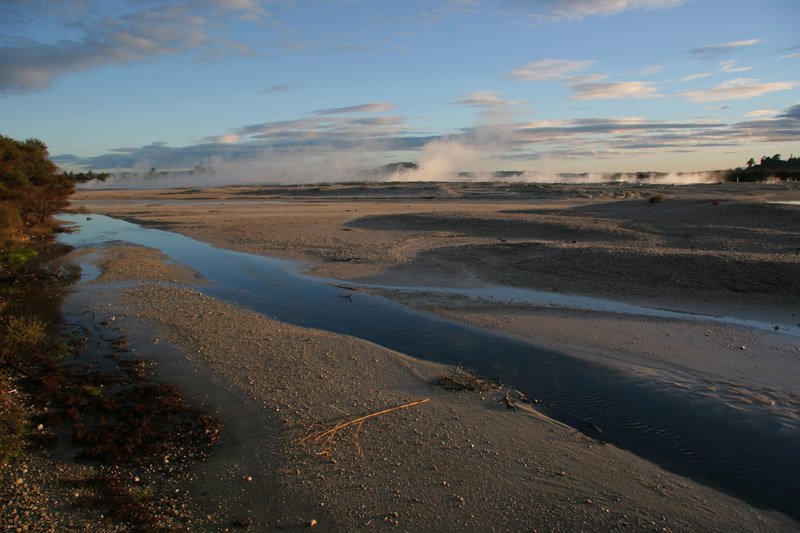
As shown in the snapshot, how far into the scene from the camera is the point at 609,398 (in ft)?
27.5

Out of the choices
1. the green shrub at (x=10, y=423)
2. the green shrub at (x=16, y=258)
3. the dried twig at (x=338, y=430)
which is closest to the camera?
the green shrub at (x=10, y=423)

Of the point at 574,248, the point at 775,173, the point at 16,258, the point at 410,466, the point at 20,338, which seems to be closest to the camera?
the point at 410,466

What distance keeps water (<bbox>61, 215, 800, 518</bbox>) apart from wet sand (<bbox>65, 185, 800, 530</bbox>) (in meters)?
0.48

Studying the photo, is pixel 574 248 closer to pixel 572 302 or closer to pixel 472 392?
pixel 572 302

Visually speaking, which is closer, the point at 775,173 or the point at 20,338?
the point at 20,338

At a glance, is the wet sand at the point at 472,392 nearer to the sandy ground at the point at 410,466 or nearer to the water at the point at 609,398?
the sandy ground at the point at 410,466

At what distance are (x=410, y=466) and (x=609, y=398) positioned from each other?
12.4 ft

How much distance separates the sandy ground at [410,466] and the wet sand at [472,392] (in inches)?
0.8

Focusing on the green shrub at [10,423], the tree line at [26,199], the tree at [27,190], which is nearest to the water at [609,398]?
the green shrub at [10,423]

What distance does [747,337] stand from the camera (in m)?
11.2

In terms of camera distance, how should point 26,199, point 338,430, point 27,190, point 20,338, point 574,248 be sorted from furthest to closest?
point 26,199, point 27,190, point 574,248, point 20,338, point 338,430

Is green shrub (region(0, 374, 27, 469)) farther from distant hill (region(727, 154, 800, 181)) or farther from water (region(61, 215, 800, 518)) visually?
distant hill (region(727, 154, 800, 181))

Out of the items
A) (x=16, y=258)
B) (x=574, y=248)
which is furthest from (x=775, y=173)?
(x=16, y=258)

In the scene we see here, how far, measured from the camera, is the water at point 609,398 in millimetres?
6477
